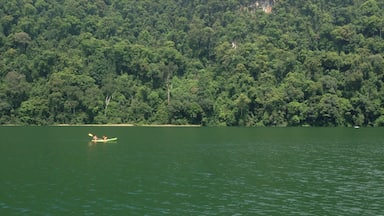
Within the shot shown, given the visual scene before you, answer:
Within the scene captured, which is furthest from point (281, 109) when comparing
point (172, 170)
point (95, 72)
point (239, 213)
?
point (239, 213)

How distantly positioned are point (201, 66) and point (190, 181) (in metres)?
137

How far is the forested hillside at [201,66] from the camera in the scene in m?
141

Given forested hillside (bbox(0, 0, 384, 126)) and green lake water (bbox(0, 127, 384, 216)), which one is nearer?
green lake water (bbox(0, 127, 384, 216))

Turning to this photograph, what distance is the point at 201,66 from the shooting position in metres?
177

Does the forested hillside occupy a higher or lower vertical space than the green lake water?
higher

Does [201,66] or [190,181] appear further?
[201,66]

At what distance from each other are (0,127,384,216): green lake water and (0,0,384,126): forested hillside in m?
73.8

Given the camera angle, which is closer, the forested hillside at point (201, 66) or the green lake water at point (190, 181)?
the green lake water at point (190, 181)

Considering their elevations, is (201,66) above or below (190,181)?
above

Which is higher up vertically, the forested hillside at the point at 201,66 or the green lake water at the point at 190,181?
the forested hillside at the point at 201,66

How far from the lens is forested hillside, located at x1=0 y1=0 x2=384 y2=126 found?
463 ft

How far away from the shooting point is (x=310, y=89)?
139375 millimetres

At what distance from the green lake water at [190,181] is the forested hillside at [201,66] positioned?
242 ft

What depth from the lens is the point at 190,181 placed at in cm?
4153
